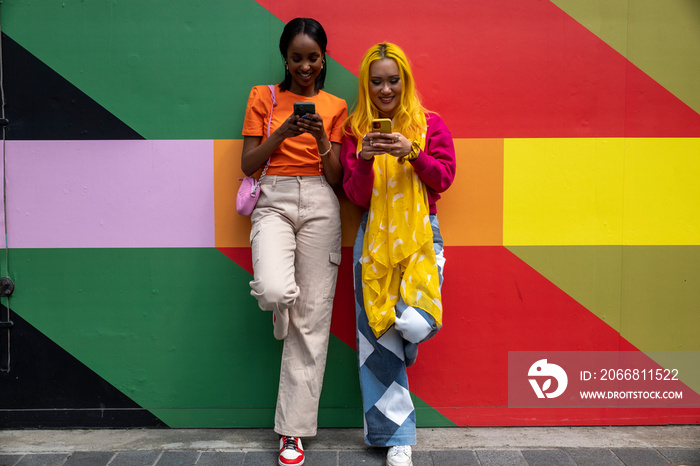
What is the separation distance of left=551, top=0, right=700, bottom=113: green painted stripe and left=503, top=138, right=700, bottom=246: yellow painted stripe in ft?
1.10

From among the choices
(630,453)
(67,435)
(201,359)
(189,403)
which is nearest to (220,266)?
(201,359)

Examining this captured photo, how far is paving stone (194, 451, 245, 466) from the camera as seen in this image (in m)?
2.53

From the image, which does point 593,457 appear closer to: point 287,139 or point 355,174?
point 355,174

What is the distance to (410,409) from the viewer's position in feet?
8.42

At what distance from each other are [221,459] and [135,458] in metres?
0.40

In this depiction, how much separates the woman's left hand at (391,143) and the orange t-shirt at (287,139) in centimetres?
39

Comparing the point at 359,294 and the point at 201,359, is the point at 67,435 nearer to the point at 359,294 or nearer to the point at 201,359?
the point at 201,359

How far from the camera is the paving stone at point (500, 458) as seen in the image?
2.52 m

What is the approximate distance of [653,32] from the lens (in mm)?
2773

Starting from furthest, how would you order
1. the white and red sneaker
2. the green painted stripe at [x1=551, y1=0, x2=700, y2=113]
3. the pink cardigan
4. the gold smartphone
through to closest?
the green painted stripe at [x1=551, y1=0, x2=700, y2=113] → the white and red sneaker → the pink cardigan → the gold smartphone

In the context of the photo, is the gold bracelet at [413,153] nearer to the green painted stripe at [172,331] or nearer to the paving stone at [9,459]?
the green painted stripe at [172,331]

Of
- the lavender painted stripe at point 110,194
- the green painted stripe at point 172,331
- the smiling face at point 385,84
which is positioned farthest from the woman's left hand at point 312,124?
the green painted stripe at point 172,331

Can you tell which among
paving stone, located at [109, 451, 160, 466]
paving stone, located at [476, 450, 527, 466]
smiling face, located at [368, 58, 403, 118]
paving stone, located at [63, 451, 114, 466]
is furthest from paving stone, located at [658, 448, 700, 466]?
paving stone, located at [63, 451, 114, 466]

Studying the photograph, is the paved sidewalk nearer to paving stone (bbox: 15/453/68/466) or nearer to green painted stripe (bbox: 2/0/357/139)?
paving stone (bbox: 15/453/68/466)
